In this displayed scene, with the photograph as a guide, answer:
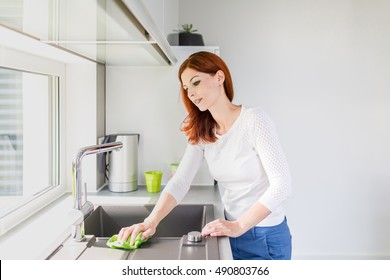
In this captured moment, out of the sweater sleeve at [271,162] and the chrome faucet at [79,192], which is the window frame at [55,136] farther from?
the sweater sleeve at [271,162]

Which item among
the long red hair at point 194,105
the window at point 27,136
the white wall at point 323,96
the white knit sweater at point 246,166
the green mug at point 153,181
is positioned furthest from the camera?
the white wall at point 323,96

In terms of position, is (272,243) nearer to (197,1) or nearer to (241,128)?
(241,128)

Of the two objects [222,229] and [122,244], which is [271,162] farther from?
[122,244]

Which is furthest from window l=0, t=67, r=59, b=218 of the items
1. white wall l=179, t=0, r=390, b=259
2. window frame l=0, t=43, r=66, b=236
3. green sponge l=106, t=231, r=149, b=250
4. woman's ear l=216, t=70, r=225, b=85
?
white wall l=179, t=0, r=390, b=259

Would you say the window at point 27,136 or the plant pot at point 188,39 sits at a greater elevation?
the plant pot at point 188,39

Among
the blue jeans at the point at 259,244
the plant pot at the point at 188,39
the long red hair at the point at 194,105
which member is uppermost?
the plant pot at the point at 188,39

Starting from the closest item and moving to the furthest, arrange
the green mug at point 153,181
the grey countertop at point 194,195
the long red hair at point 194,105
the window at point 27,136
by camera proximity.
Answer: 1. the long red hair at point 194,105
2. the window at point 27,136
3. the grey countertop at point 194,195
4. the green mug at point 153,181

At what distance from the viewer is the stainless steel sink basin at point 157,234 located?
92 cm

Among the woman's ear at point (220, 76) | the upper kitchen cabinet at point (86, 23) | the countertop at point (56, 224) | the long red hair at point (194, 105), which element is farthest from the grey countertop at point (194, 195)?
the upper kitchen cabinet at point (86, 23)

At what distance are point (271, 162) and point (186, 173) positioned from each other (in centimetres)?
28

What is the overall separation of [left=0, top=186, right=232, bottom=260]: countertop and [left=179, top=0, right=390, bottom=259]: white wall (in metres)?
0.67

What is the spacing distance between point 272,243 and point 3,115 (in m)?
0.91

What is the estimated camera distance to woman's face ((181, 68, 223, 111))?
45.6 inches

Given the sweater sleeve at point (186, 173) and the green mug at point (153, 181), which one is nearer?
the sweater sleeve at point (186, 173)
